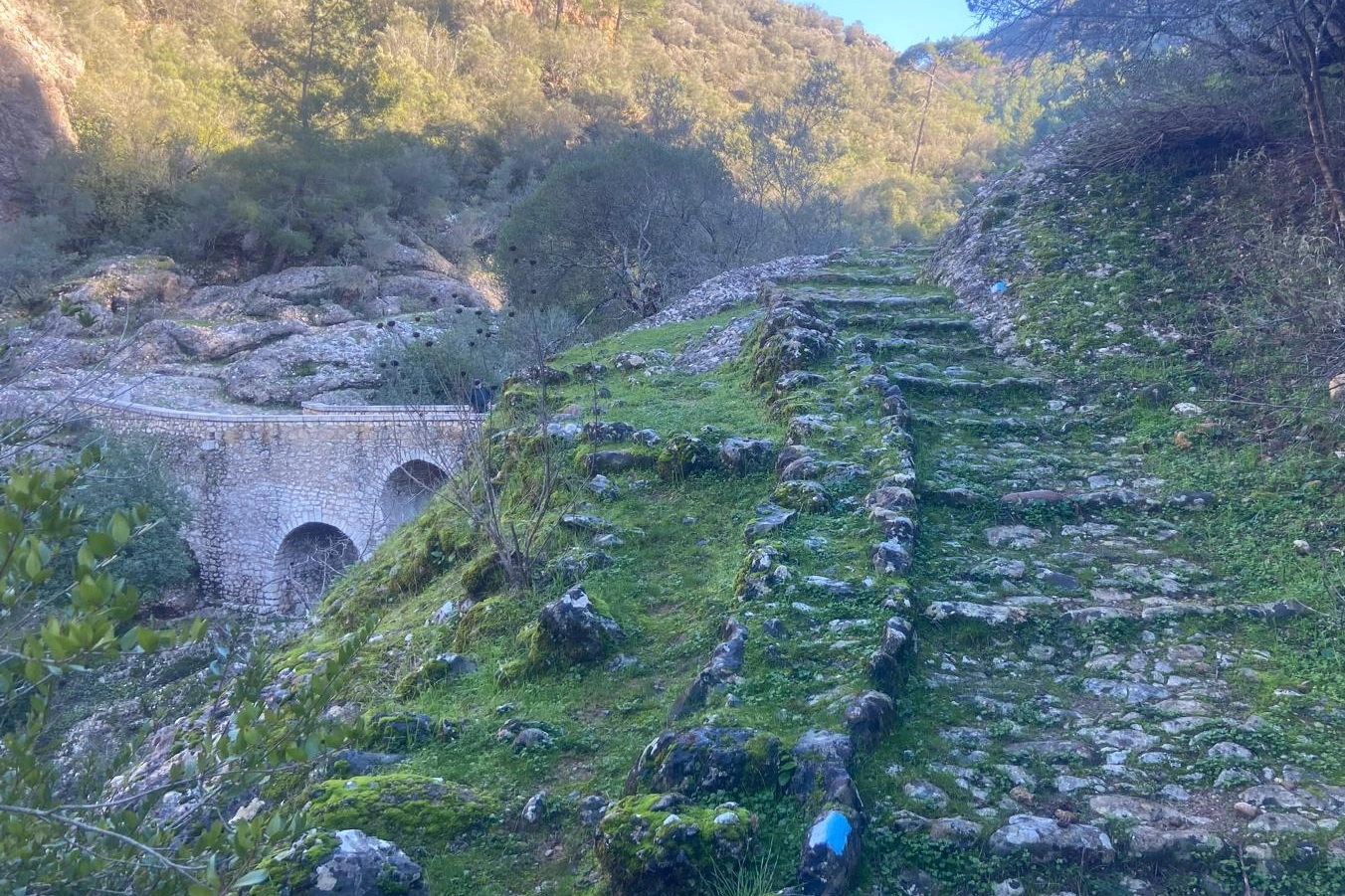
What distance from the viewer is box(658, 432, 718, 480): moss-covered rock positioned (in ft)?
22.6

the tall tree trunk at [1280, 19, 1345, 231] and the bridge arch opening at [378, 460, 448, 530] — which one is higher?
the tall tree trunk at [1280, 19, 1345, 231]

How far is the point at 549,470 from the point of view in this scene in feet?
20.4

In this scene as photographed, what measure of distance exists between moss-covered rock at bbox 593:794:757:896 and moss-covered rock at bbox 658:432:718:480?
3869 millimetres

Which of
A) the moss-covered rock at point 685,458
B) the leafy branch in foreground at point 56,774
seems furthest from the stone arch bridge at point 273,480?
the leafy branch in foreground at point 56,774

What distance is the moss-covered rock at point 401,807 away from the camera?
339 cm

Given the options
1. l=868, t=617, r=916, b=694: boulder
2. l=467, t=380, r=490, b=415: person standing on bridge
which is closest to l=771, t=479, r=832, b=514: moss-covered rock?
l=868, t=617, r=916, b=694: boulder

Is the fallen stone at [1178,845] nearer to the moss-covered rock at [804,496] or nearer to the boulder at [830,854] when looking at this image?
the boulder at [830,854]

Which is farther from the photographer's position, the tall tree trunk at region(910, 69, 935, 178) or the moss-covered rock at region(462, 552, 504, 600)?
the tall tree trunk at region(910, 69, 935, 178)

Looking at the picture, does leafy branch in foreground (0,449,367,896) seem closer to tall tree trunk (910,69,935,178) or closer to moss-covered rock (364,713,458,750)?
moss-covered rock (364,713,458,750)

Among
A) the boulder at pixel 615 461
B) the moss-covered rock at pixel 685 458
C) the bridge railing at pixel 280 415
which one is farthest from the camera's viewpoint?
the bridge railing at pixel 280 415

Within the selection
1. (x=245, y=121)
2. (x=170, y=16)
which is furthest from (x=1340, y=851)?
(x=170, y=16)

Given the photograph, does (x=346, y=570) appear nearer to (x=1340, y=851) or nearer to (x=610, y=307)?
(x=1340, y=851)

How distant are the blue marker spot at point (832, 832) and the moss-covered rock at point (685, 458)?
13.0 feet

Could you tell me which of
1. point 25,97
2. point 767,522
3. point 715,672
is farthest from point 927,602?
point 25,97
